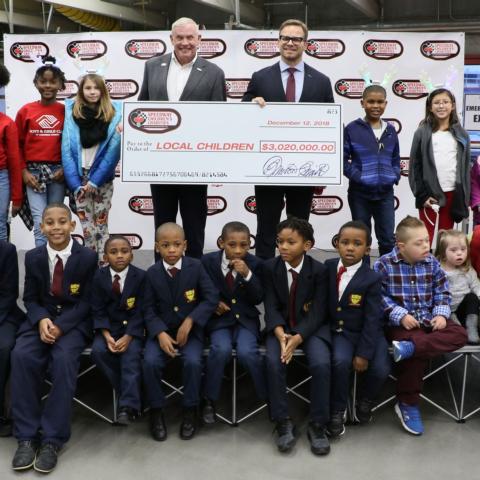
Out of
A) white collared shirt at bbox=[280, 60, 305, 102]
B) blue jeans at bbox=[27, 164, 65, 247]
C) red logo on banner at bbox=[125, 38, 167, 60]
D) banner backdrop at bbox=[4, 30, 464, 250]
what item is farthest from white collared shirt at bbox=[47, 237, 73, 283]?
red logo on banner at bbox=[125, 38, 167, 60]

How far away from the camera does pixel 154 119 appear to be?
349cm

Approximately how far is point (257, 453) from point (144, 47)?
4.45 m

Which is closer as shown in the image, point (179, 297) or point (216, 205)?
point (179, 297)

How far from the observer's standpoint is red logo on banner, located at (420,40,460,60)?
5.78 metres

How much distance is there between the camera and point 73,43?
593 centimetres

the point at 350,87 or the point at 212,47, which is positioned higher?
the point at 212,47

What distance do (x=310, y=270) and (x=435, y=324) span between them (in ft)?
2.12

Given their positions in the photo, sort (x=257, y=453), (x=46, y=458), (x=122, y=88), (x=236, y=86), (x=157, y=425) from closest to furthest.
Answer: (x=46, y=458)
(x=257, y=453)
(x=157, y=425)
(x=236, y=86)
(x=122, y=88)

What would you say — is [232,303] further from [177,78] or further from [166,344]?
[177,78]

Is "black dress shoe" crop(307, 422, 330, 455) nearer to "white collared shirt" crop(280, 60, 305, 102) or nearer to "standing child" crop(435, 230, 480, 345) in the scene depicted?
"standing child" crop(435, 230, 480, 345)

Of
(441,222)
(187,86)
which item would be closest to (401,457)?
(441,222)

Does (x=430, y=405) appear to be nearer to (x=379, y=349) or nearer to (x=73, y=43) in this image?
(x=379, y=349)

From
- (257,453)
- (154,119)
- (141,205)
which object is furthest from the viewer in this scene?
(141,205)

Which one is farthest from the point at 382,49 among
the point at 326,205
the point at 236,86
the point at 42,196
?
the point at 42,196
